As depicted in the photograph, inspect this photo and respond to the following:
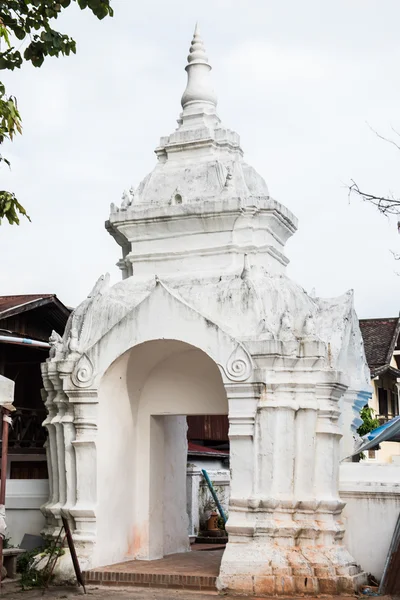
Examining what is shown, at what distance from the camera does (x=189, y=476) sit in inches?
792

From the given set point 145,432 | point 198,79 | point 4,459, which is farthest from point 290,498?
point 198,79

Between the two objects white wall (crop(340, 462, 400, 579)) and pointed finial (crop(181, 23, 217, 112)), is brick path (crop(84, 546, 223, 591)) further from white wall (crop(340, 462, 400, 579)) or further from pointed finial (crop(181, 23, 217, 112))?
pointed finial (crop(181, 23, 217, 112))

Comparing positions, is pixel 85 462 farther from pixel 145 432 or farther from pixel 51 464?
pixel 145 432

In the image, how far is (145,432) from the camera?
15141 mm

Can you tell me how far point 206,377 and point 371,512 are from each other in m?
3.36

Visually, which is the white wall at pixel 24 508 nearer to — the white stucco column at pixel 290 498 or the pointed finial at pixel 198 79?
the white stucco column at pixel 290 498

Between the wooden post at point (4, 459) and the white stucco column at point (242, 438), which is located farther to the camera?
the white stucco column at point (242, 438)

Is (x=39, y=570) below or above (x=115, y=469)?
below

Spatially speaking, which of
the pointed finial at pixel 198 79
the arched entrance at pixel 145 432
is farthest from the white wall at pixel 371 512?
the pointed finial at pixel 198 79

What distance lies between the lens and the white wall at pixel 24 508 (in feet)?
50.4

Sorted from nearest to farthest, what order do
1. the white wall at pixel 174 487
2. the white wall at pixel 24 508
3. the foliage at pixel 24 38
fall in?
the foliage at pixel 24 38, the white wall at pixel 24 508, the white wall at pixel 174 487

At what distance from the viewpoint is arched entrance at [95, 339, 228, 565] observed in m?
14.2

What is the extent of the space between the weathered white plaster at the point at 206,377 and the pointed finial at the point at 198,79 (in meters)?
0.02

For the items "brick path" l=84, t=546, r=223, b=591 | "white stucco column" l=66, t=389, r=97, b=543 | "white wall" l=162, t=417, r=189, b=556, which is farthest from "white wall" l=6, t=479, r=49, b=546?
"white wall" l=162, t=417, r=189, b=556
